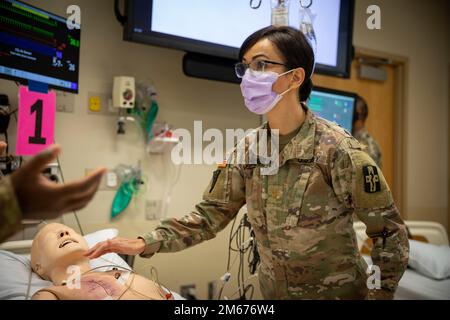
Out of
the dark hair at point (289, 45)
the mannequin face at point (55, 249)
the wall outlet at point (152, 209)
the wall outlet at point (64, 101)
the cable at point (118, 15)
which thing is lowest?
the mannequin face at point (55, 249)

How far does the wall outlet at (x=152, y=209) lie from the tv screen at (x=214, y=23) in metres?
0.76

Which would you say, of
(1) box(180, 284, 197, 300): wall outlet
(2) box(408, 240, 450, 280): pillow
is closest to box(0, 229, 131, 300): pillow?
(1) box(180, 284, 197, 300): wall outlet

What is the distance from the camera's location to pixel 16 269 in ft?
4.04

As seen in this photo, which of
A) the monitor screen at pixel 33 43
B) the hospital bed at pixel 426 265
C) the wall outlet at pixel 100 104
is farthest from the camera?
the hospital bed at pixel 426 265

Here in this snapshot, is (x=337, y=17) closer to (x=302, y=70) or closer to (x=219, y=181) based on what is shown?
(x=302, y=70)

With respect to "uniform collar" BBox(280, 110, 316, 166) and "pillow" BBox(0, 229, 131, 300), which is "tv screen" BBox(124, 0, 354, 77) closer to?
"uniform collar" BBox(280, 110, 316, 166)

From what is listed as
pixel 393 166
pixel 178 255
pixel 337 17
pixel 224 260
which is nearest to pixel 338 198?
pixel 224 260

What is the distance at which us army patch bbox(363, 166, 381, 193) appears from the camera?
990 millimetres

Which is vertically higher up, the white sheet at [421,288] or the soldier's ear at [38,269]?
the soldier's ear at [38,269]

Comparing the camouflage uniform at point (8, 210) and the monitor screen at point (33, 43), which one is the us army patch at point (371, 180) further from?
the monitor screen at point (33, 43)

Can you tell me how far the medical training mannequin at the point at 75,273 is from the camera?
101 centimetres

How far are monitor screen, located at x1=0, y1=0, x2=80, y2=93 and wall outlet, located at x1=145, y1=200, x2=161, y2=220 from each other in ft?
2.05

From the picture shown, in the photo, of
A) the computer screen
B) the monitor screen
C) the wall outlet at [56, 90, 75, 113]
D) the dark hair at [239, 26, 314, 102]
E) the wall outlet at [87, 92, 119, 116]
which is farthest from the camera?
the computer screen

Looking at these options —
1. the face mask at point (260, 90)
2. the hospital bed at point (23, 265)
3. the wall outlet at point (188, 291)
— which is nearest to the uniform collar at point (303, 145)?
the face mask at point (260, 90)
